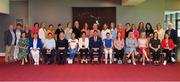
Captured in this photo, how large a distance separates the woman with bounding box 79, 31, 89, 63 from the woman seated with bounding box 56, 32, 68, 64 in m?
0.48

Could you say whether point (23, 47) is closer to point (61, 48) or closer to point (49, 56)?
point (49, 56)

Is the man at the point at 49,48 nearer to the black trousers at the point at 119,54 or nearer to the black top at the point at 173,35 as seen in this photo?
the black trousers at the point at 119,54

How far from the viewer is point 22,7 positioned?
13.8 meters

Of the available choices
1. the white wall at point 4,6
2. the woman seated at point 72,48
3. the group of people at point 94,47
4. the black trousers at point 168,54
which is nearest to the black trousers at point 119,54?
the group of people at point 94,47

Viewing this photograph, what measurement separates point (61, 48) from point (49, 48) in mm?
378

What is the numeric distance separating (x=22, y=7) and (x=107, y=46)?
5.31 m

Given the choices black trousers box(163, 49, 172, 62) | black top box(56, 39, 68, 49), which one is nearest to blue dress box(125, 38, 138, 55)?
black trousers box(163, 49, 172, 62)

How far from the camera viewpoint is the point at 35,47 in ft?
32.8

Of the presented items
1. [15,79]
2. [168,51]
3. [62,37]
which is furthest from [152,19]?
[15,79]

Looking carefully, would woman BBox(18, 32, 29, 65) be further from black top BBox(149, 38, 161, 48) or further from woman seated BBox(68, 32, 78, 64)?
black top BBox(149, 38, 161, 48)

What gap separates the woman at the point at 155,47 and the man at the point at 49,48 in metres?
3.03

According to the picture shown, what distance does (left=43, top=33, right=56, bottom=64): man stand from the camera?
394 inches

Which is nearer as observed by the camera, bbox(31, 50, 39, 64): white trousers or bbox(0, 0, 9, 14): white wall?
bbox(31, 50, 39, 64): white trousers

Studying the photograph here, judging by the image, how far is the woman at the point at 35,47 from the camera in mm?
9922
